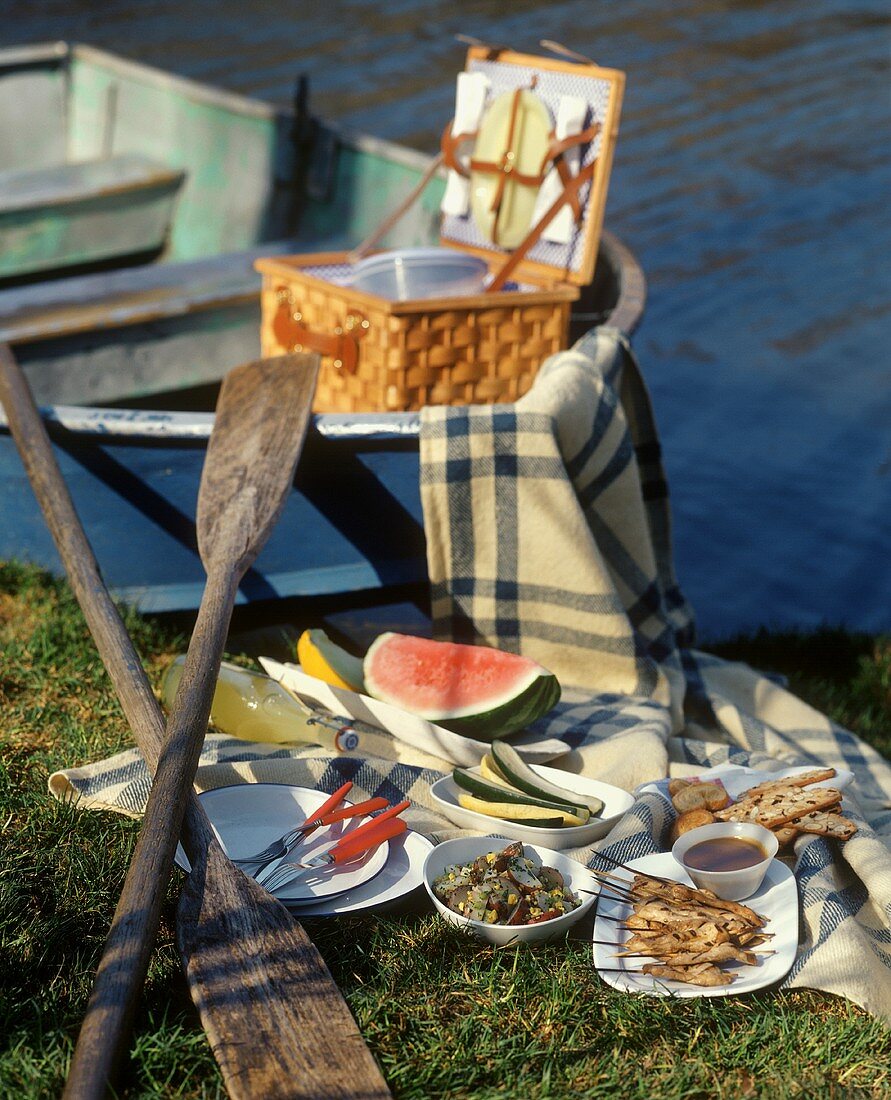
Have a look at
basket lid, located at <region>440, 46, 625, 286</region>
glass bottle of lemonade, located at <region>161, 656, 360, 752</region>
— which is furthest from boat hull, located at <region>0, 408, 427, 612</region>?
basket lid, located at <region>440, 46, 625, 286</region>

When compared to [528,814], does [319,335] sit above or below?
above

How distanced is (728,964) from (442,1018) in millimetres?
497

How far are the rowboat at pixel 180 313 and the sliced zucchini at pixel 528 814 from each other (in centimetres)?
112

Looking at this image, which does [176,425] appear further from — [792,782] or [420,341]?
[792,782]

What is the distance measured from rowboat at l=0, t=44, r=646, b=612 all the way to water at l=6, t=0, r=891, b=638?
1877 millimetres

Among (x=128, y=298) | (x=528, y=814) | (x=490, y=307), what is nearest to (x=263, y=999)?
(x=528, y=814)

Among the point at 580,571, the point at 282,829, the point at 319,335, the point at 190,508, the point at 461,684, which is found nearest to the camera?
the point at 282,829

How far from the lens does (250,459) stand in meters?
3.27

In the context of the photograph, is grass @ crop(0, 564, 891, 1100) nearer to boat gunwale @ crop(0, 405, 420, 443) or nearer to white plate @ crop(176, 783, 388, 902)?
white plate @ crop(176, 783, 388, 902)

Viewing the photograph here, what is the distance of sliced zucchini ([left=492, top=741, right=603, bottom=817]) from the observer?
2633 mm

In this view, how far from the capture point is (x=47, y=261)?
236 inches

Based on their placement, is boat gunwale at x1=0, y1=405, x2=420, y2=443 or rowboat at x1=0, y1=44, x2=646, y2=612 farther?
rowboat at x1=0, y1=44, x2=646, y2=612

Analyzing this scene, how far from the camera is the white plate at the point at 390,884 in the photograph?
231 centimetres

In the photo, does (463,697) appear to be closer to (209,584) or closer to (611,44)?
(209,584)
